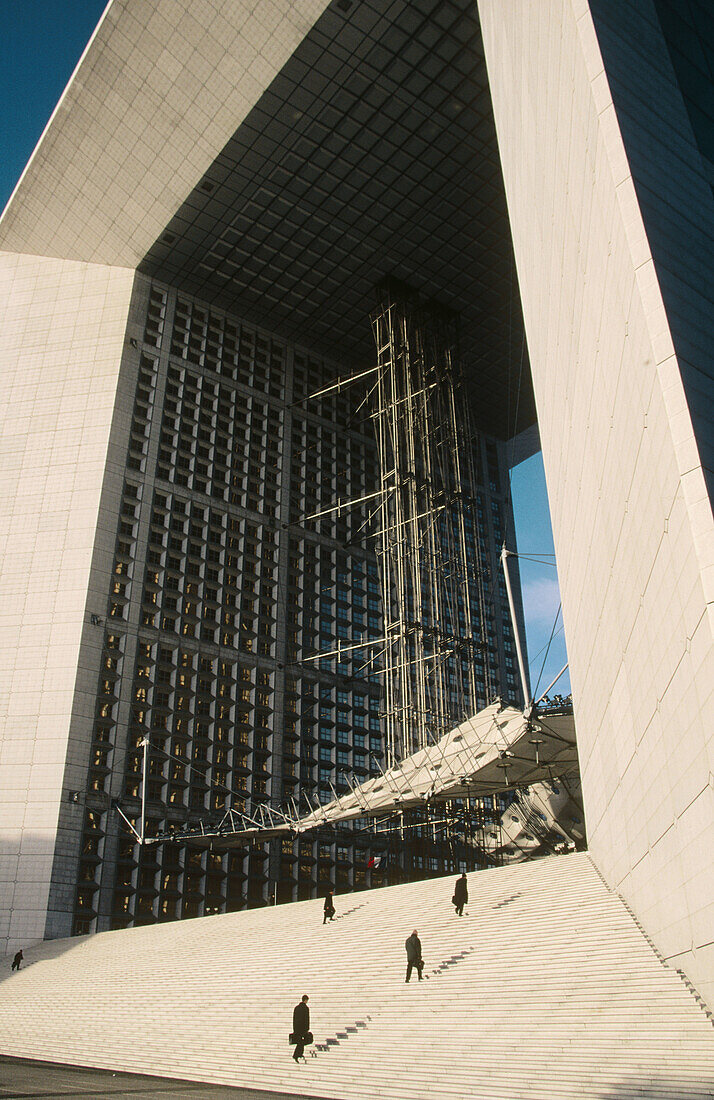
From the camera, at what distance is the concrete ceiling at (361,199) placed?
123 ft

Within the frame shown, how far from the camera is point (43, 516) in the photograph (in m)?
40.8

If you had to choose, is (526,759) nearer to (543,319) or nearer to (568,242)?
(543,319)

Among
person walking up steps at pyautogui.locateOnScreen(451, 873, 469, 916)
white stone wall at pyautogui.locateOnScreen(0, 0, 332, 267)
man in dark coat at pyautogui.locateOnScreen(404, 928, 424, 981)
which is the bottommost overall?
man in dark coat at pyautogui.locateOnScreen(404, 928, 424, 981)

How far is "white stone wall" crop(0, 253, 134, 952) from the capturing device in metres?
34.2

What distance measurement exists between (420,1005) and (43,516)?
3218 cm

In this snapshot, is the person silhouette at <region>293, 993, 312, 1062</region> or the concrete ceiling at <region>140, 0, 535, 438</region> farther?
the concrete ceiling at <region>140, 0, 535, 438</region>

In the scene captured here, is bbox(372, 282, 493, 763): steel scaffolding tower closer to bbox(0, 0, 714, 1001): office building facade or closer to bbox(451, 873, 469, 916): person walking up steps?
bbox(0, 0, 714, 1001): office building facade

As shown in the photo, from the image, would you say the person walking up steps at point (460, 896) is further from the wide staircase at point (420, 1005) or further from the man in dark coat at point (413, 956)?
the man in dark coat at point (413, 956)

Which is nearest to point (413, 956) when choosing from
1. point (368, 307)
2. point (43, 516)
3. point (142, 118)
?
point (43, 516)

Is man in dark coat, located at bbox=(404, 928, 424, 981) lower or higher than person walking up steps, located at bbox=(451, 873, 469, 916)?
lower

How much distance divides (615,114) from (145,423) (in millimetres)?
34817

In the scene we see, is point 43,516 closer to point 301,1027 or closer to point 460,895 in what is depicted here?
point 460,895

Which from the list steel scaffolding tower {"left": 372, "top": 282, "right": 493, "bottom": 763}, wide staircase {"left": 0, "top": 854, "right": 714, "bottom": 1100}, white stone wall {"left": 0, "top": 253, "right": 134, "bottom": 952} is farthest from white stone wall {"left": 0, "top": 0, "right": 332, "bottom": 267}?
wide staircase {"left": 0, "top": 854, "right": 714, "bottom": 1100}

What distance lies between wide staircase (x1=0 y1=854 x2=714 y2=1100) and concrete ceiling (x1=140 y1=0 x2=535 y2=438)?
108 ft
